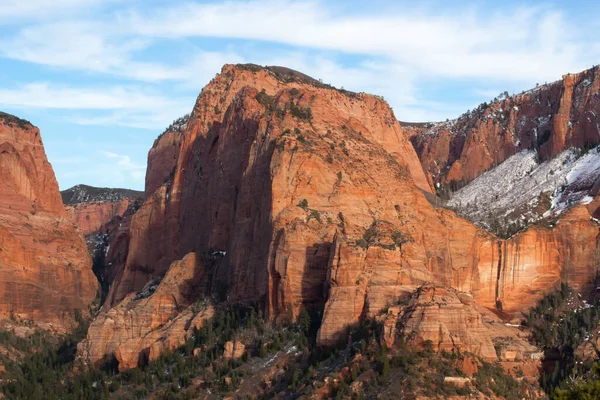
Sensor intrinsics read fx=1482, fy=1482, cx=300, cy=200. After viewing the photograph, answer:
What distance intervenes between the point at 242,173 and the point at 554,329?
105 ft

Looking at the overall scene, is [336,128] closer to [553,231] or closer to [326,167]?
[326,167]

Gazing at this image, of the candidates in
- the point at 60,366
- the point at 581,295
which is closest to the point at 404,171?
the point at 581,295

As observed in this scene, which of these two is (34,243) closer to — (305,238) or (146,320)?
(146,320)

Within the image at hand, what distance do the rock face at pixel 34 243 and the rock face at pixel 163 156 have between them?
1096cm

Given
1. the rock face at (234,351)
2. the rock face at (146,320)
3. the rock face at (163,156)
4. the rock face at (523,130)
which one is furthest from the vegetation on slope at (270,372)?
the rock face at (523,130)

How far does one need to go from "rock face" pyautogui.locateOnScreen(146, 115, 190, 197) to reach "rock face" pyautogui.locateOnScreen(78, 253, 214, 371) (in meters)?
38.2

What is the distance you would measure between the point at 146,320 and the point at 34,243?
34519 mm

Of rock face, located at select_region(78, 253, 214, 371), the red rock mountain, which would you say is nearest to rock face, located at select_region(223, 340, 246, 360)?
the red rock mountain

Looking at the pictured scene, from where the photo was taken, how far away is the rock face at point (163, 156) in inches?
6890

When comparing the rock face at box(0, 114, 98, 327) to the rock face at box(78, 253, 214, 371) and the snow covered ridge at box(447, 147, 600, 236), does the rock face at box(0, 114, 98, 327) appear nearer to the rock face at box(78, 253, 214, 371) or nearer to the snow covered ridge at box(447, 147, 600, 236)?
the rock face at box(78, 253, 214, 371)

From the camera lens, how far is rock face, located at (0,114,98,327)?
15925 cm

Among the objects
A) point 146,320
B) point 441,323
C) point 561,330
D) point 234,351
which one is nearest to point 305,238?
point 234,351

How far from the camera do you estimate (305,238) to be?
118 m

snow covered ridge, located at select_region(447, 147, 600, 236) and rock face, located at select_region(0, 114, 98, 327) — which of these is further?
rock face, located at select_region(0, 114, 98, 327)
